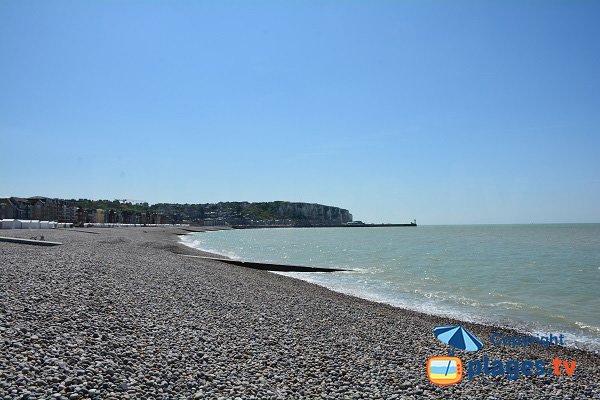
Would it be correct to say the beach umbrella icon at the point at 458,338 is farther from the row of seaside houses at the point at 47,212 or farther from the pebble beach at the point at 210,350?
the row of seaside houses at the point at 47,212

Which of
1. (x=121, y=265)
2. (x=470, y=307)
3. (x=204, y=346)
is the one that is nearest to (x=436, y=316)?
(x=470, y=307)

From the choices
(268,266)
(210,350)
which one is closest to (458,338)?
(210,350)

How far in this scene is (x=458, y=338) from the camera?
1148 centimetres

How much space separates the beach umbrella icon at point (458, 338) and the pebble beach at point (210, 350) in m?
0.33

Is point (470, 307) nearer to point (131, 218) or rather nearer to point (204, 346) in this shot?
point (204, 346)

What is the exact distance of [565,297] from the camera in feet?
71.8

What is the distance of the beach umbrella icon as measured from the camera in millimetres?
10984

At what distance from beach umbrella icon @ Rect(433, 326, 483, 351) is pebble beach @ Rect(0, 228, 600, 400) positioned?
0.33 m

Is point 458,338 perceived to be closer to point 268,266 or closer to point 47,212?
point 268,266

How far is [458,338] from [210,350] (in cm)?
706

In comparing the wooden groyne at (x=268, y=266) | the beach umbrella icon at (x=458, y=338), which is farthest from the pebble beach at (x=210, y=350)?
the wooden groyne at (x=268, y=266)

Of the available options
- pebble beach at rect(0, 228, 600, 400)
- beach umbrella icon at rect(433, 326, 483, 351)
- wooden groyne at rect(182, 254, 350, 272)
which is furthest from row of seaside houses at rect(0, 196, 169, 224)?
beach umbrella icon at rect(433, 326, 483, 351)

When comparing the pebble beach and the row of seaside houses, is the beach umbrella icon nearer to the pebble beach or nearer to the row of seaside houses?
the pebble beach

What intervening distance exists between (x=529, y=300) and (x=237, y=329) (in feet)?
Answer: 57.2
